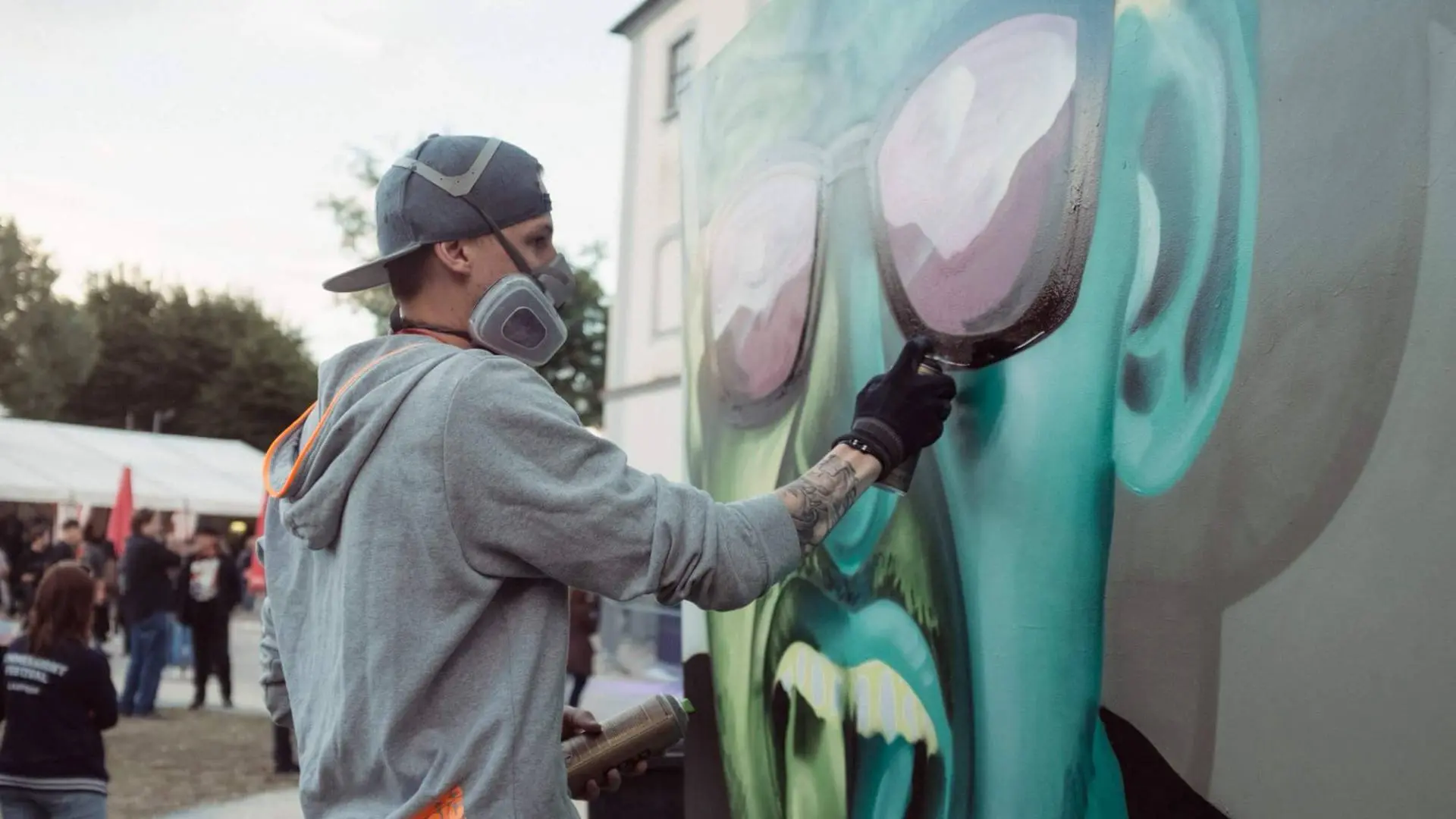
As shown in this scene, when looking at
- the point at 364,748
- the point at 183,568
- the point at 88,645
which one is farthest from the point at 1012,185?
the point at 183,568

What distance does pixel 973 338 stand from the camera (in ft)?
7.03

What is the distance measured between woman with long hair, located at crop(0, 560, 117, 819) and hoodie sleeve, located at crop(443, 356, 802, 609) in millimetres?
3379

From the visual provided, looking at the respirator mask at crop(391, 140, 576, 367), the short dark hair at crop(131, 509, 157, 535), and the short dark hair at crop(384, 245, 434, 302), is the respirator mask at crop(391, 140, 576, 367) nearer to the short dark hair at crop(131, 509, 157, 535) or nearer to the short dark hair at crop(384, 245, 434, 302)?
the short dark hair at crop(384, 245, 434, 302)

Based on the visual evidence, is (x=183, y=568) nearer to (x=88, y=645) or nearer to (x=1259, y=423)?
(x=88, y=645)

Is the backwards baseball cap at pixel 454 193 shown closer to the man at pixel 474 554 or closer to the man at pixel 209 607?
the man at pixel 474 554

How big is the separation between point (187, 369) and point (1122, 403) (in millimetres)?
45181

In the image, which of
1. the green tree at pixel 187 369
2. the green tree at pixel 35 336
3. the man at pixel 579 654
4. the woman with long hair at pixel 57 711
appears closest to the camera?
the woman with long hair at pixel 57 711

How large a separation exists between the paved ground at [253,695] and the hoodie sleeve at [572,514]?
5853mm

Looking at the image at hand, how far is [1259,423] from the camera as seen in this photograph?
162 cm

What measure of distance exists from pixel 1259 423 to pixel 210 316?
45595mm

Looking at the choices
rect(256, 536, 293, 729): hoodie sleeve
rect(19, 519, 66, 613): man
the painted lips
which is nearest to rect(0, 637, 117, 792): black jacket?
rect(256, 536, 293, 729): hoodie sleeve

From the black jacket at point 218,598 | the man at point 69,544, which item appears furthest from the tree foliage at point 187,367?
the black jacket at point 218,598

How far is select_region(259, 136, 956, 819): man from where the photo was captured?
165cm

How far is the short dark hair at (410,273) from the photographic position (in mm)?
1923
